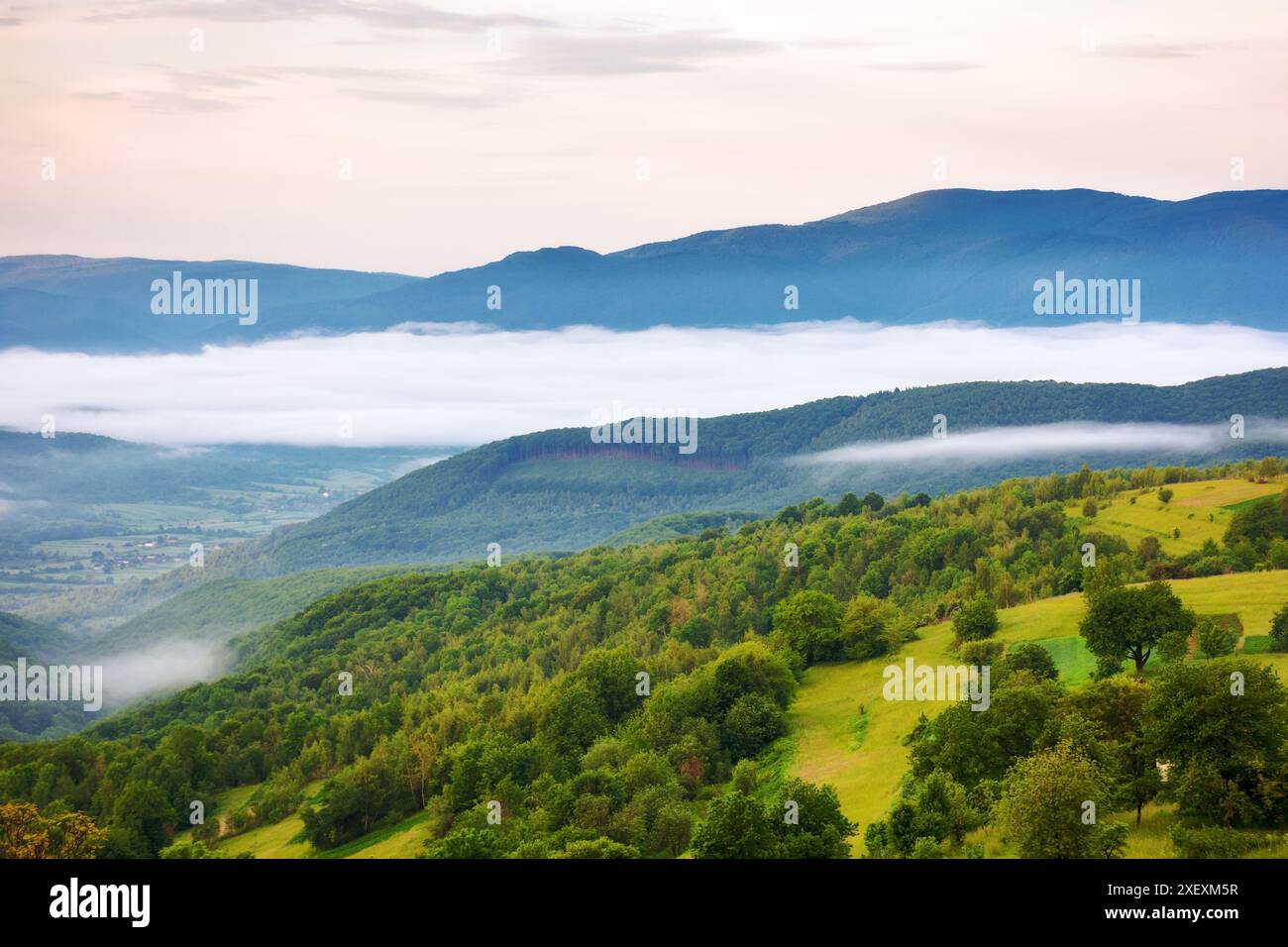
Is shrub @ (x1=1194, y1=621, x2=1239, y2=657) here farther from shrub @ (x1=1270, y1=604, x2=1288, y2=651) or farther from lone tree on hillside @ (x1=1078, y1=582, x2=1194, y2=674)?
shrub @ (x1=1270, y1=604, x2=1288, y2=651)

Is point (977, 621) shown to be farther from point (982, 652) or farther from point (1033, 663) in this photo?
point (1033, 663)

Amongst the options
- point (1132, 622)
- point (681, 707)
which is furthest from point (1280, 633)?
point (681, 707)

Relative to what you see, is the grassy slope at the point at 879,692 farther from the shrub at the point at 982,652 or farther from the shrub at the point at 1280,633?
the shrub at the point at 982,652

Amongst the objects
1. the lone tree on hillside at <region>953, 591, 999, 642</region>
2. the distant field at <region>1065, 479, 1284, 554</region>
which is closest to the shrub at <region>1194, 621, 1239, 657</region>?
the lone tree on hillside at <region>953, 591, 999, 642</region>
